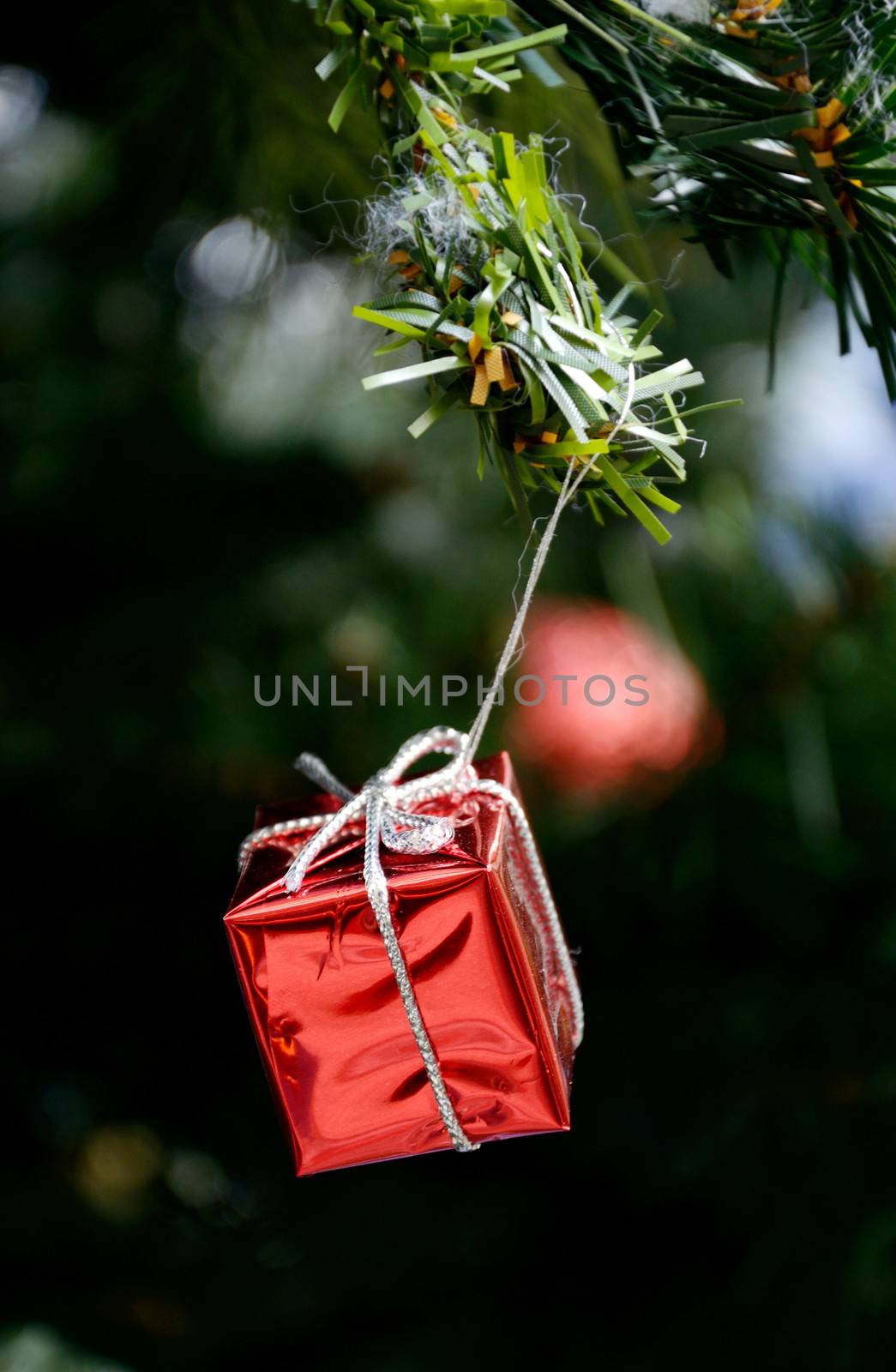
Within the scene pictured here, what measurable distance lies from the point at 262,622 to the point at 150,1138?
33 centimetres

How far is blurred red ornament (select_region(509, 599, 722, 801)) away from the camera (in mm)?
503

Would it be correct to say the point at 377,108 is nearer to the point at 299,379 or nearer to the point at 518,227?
the point at 518,227

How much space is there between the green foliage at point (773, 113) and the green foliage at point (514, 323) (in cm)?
4

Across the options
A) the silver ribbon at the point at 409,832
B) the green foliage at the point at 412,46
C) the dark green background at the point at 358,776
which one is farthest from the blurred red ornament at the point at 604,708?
the green foliage at the point at 412,46

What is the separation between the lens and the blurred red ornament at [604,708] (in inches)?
19.8

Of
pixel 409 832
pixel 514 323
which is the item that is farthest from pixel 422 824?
pixel 514 323

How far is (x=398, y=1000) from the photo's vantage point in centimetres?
26

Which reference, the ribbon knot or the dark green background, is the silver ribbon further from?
the dark green background

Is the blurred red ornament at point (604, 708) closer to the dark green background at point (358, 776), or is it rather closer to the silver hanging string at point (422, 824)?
the dark green background at point (358, 776)

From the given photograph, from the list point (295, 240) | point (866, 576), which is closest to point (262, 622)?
point (295, 240)

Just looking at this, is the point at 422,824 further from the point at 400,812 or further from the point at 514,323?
the point at 514,323

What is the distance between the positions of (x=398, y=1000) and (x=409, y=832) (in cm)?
5

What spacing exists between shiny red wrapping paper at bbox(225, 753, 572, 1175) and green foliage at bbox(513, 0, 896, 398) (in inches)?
7.2

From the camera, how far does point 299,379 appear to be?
1.84 feet
